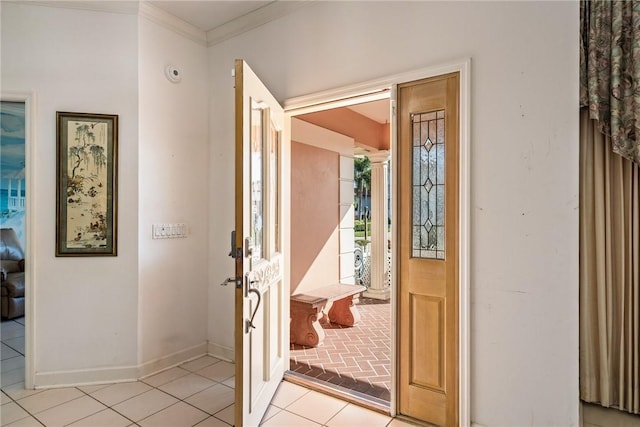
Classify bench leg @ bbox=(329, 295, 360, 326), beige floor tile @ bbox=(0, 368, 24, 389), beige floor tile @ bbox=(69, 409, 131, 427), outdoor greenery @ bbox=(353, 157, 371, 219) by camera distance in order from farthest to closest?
outdoor greenery @ bbox=(353, 157, 371, 219) → bench leg @ bbox=(329, 295, 360, 326) → beige floor tile @ bbox=(0, 368, 24, 389) → beige floor tile @ bbox=(69, 409, 131, 427)

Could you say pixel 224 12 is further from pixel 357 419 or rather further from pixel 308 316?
pixel 357 419

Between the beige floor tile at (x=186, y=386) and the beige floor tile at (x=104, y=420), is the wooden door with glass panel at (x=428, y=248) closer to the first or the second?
the beige floor tile at (x=186, y=386)

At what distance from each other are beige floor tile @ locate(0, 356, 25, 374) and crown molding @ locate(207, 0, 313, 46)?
3.39 meters

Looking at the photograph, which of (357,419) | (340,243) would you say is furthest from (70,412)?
(340,243)

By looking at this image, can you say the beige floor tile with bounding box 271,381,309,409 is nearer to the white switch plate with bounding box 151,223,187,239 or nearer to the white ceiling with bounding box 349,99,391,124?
the white switch plate with bounding box 151,223,187,239

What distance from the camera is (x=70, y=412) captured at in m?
2.49

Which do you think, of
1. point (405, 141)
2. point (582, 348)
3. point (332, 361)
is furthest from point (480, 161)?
point (332, 361)

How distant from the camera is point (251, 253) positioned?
217cm

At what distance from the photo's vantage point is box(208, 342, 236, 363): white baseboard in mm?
3379

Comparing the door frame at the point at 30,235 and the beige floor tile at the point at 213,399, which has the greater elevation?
the door frame at the point at 30,235

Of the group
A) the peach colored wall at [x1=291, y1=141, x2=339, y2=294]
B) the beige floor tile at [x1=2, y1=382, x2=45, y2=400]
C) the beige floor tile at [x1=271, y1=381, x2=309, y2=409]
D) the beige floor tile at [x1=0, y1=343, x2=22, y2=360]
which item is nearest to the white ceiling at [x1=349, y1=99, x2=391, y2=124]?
the peach colored wall at [x1=291, y1=141, x2=339, y2=294]

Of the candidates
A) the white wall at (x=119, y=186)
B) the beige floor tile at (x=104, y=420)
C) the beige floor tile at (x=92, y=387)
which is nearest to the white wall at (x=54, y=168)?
the white wall at (x=119, y=186)

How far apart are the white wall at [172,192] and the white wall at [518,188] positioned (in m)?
1.92

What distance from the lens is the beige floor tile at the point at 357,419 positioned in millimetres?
2355
